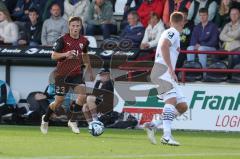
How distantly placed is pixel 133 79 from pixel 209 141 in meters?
4.22

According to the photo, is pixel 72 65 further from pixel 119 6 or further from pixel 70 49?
pixel 119 6

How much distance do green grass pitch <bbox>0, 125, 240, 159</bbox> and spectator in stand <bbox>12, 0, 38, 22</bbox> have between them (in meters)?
5.03

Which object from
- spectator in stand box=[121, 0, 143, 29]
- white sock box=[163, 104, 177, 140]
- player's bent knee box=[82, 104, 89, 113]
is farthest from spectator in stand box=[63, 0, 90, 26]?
white sock box=[163, 104, 177, 140]

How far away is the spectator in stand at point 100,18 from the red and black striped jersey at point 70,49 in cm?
469

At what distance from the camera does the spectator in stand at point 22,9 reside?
73.2 feet

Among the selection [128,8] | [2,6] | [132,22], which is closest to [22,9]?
[2,6]

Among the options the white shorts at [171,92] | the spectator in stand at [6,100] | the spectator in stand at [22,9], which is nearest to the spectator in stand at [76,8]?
the spectator in stand at [22,9]

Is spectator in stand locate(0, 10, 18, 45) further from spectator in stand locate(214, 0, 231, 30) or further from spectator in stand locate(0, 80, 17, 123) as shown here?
spectator in stand locate(214, 0, 231, 30)

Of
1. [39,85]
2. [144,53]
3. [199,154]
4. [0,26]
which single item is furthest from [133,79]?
[199,154]

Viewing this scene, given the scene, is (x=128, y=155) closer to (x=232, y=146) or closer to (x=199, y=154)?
(x=199, y=154)

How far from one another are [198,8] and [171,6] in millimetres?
670

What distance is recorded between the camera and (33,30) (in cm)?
2162

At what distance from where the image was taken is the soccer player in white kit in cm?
1371

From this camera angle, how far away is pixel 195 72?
19.3 m
